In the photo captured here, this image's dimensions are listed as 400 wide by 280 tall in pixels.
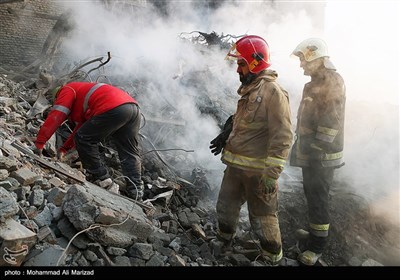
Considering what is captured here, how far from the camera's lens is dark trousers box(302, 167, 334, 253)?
3.65 metres

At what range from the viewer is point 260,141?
3.03 m

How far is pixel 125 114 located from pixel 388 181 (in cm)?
495

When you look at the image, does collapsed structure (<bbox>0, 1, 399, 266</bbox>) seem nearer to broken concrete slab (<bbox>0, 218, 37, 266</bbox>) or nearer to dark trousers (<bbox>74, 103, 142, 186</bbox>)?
broken concrete slab (<bbox>0, 218, 37, 266</bbox>)

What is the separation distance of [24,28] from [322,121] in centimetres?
1072

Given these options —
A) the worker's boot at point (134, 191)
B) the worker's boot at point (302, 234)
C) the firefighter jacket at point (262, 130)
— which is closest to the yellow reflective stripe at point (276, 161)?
the firefighter jacket at point (262, 130)

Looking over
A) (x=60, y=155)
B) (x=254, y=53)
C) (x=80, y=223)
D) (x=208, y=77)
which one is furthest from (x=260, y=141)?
(x=208, y=77)

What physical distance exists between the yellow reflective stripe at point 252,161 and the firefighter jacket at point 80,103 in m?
1.56

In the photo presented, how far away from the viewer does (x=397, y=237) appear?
175 inches

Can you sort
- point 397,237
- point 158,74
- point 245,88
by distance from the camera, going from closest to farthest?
point 245,88, point 397,237, point 158,74

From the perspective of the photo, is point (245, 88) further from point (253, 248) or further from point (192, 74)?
point (192, 74)

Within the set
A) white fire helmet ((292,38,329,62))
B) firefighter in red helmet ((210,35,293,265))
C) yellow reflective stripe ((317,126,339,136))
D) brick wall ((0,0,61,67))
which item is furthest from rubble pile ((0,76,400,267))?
brick wall ((0,0,61,67))

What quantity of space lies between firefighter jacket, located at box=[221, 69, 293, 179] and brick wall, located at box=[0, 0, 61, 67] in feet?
31.7

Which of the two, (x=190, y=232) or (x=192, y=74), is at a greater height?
(x=192, y=74)
